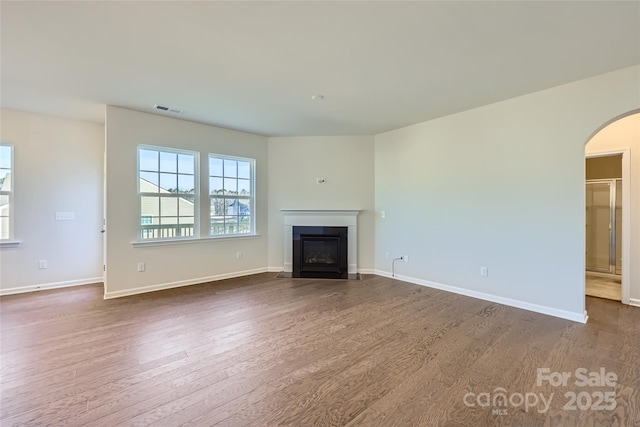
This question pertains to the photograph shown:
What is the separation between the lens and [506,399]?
5.86 feet

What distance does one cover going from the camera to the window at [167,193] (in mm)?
4133

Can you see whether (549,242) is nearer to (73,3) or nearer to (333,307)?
(333,307)

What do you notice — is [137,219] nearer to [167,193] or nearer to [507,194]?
[167,193]

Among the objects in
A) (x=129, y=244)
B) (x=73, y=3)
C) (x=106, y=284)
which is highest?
(x=73, y=3)

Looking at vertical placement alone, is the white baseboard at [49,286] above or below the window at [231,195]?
below

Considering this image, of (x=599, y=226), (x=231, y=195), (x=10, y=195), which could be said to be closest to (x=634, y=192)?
(x=599, y=226)

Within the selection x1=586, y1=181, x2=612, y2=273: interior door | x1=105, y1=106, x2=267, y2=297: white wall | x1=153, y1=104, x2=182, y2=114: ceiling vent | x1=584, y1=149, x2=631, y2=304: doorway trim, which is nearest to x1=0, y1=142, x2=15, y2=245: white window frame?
x1=105, y1=106, x2=267, y2=297: white wall

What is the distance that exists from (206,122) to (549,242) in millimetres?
4951

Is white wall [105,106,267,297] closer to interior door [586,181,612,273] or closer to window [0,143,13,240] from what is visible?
window [0,143,13,240]

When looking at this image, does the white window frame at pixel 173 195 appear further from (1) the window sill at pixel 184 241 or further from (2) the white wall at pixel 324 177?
(2) the white wall at pixel 324 177

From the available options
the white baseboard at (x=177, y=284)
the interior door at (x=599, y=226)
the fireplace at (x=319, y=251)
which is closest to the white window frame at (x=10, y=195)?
the white baseboard at (x=177, y=284)

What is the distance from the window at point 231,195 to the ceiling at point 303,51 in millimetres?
1342

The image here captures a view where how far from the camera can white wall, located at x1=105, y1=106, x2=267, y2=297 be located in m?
3.81

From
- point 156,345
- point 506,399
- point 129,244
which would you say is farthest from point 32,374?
point 506,399
